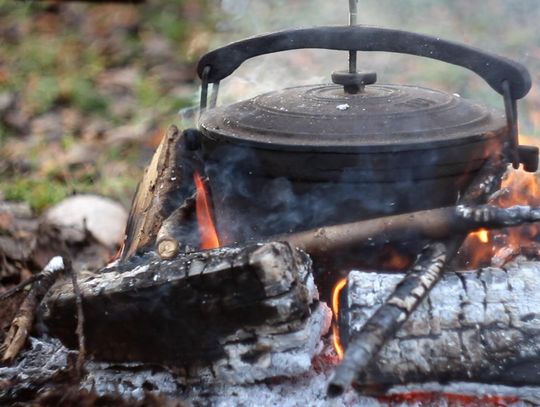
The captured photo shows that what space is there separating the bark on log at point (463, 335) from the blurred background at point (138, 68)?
5.42ft

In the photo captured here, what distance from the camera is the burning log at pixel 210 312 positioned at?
1711mm

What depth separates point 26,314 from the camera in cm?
224

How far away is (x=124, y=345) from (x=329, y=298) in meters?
0.60

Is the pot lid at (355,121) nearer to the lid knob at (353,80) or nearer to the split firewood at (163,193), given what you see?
the lid knob at (353,80)

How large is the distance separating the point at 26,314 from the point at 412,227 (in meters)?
1.26

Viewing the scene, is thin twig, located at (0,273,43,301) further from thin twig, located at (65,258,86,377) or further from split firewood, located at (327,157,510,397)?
split firewood, located at (327,157,510,397)

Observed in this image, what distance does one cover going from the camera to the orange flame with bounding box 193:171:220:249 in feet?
7.55

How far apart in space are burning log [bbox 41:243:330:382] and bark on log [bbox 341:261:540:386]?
0.16m

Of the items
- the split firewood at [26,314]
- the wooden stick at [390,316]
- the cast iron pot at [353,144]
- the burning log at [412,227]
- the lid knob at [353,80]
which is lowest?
the split firewood at [26,314]

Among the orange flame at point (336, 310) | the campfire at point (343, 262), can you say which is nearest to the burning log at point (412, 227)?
the campfire at point (343, 262)

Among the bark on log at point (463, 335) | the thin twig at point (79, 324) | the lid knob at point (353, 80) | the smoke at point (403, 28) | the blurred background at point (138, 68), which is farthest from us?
the blurred background at point (138, 68)

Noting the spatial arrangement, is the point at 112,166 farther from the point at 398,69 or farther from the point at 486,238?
the point at 486,238

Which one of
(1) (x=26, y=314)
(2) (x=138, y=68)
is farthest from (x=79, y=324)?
(2) (x=138, y=68)

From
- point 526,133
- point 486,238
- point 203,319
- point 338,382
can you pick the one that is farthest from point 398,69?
point 338,382
